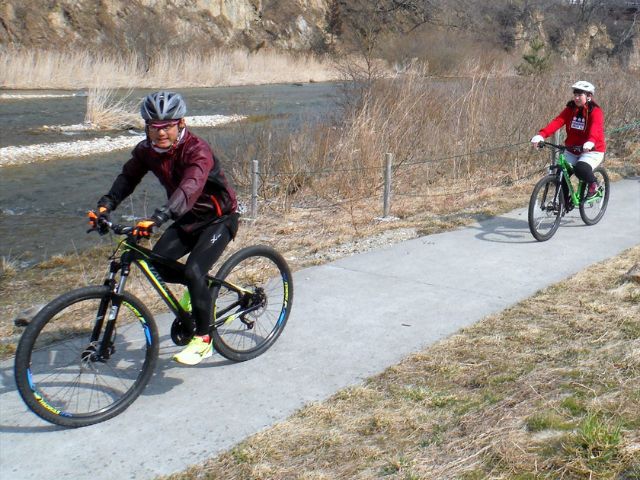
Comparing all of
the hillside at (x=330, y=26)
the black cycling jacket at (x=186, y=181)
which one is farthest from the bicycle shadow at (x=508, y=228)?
the hillside at (x=330, y=26)

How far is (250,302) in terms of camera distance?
5785 mm

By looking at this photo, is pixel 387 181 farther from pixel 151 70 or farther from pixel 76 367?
pixel 151 70

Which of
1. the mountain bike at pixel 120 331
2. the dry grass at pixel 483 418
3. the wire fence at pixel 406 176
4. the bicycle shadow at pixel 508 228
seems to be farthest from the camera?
the wire fence at pixel 406 176

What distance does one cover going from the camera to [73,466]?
14.0 ft

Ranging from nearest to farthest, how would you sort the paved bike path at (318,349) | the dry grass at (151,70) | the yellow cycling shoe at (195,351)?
1. the paved bike path at (318,349)
2. the yellow cycling shoe at (195,351)
3. the dry grass at (151,70)

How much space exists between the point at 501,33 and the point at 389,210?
3358cm

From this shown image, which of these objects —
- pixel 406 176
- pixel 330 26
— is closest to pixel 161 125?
pixel 406 176

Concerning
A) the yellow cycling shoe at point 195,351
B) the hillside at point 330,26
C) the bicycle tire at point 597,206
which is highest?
the hillside at point 330,26

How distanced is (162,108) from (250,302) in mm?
1502

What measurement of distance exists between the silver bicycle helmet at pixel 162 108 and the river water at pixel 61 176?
5431 mm

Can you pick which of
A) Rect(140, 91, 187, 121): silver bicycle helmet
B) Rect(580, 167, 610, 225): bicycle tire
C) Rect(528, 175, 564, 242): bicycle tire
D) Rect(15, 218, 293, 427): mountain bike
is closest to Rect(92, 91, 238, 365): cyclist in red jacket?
Rect(140, 91, 187, 121): silver bicycle helmet

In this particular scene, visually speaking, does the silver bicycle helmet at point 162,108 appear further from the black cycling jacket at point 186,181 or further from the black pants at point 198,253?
the black pants at point 198,253

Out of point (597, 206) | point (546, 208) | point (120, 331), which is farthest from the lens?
point (597, 206)

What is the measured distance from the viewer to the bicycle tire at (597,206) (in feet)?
33.2
